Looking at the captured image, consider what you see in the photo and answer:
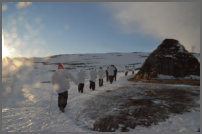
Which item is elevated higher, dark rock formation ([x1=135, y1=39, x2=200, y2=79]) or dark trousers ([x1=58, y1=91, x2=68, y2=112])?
dark rock formation ([x1=135, y1=39, x2=200, y2=79])

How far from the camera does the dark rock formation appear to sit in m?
11.3

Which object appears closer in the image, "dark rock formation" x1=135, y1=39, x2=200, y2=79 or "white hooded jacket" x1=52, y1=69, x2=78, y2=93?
"white hooded jacket" x1=52, y1=69, x2=78, y2=93

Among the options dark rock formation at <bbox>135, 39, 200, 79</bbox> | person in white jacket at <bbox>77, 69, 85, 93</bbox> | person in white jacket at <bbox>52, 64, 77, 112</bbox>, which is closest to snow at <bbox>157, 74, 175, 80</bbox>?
dark rock formation at <bbox>135, 39, 200, 79</bbox>

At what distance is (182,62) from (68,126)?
11.3 m

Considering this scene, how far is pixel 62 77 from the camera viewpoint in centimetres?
541

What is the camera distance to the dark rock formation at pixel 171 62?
11.3 m

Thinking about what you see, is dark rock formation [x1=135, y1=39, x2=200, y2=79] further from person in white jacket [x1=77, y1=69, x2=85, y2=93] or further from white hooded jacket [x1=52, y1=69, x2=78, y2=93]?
white hooded jacket [x1=52, y1=69, x2=78, y2=93]

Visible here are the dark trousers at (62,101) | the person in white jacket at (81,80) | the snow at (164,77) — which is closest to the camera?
the dark trousers at (62,101)

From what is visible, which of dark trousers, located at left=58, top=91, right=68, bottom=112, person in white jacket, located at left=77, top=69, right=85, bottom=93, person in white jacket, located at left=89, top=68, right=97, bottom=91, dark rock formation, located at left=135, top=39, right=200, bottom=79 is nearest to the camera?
dark trousers, located at left=58, top=91, right=68, bottom=112

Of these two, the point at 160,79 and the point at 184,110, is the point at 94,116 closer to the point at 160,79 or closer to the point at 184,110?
Answer: the point at 184,110

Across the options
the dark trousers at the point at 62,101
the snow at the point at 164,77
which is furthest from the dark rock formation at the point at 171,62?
the dark trousers at the point at 62,101

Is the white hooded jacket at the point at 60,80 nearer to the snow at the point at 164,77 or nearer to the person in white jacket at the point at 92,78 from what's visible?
the person in white jacket at the point at 92,78

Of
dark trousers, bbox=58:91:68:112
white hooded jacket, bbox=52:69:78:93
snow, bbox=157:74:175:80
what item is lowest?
dark trousers, bbox=58:91:68:112

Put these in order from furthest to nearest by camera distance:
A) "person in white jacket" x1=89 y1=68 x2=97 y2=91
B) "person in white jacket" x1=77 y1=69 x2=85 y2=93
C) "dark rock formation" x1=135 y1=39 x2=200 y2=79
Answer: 1. "dark rock formation" x1=135 y1=39 x2=200 y2=79
2. "person in white jacket" x1=89 y1=68 x2=97 y2=91
3. "person in white jacket" x1=77 y1=69 x2=85 y2=93
